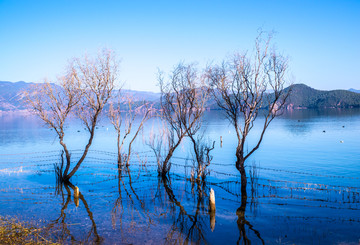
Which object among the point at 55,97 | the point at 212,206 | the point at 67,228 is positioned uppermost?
the point at 55,97

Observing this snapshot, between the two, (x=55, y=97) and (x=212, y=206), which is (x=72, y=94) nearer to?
(x=55, y=97)

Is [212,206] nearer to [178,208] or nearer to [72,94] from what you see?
[178,208]

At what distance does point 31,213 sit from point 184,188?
13.3 meters

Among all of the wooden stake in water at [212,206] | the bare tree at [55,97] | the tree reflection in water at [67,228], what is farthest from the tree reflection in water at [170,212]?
the bare tree at [55,97]

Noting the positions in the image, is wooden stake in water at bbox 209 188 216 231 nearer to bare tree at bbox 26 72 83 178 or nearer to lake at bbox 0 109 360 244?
lake at bbox 0 109 360 244

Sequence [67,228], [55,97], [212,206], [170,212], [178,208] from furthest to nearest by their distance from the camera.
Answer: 1. [55,97]
2. [178,208]
3. [170,212]
4. [212,206]
5. [67,228]

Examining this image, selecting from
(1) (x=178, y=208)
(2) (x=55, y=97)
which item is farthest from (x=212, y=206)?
(2) (x=55, y=97)

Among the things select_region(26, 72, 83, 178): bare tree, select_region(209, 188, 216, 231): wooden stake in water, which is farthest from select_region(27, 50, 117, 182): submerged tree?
A: select_region(209, 188, 216, 231): wooden stake in water

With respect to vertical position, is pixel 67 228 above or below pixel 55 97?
below

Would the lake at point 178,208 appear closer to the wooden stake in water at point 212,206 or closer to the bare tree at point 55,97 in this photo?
the wooden stake in water at point 212,206

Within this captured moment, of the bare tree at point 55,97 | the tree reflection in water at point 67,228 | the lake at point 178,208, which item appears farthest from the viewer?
the bare tree at point 55,97

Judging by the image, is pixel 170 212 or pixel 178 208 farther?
pixel 178 208

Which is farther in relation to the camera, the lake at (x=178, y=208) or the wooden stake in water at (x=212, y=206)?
the wooden stake in water at (x=212, y=206)

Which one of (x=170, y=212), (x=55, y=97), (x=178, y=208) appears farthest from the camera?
(x=55, y=97)
